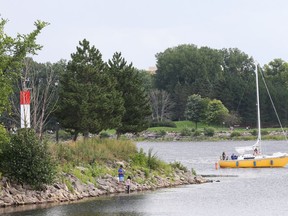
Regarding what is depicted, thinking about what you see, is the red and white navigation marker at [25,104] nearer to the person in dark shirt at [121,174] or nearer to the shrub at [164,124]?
the person in dark shirt at [121,174]

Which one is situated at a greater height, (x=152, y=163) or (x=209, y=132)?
(x=209, y=132)

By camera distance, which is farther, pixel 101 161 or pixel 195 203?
pixel 101 161

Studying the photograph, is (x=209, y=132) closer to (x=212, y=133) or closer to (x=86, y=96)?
(x=212, y=133)

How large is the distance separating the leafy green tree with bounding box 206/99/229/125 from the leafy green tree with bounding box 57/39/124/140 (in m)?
85.6

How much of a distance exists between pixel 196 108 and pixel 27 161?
11723 centimetres

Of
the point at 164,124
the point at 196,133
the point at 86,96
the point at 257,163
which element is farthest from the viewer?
the point at 164,124

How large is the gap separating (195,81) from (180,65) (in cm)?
1002

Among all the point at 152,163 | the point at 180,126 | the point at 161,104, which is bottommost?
the point at 152,163

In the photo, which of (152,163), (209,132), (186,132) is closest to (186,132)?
(186,132)

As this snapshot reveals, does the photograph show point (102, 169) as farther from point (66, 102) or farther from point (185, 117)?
point (185, 117)

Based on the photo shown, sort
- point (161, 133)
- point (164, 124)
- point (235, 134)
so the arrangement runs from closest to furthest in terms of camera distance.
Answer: point (235, 134), point (161, 133), point (164, 124)

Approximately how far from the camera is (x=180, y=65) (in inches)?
7254

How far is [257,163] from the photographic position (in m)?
79.2

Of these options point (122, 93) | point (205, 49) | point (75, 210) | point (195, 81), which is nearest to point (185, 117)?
point (195, 81)
